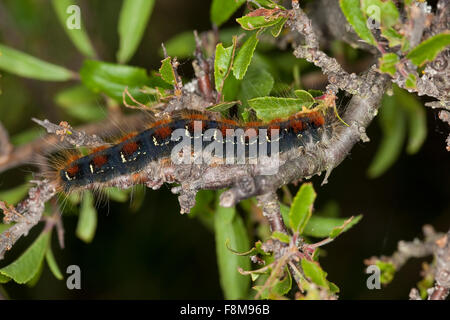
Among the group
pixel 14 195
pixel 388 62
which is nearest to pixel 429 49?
pixel 388 62

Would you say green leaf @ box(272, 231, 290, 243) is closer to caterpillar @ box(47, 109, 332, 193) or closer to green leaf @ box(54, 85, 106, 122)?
caterpillar @ box(47, 109, 332, 193)

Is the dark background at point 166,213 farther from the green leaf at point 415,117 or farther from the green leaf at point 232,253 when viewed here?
the green leaf at point 232,253

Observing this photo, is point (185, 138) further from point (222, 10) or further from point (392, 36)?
point (392, 36)

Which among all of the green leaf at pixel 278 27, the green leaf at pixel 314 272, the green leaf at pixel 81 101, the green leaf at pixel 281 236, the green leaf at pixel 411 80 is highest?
the green leaf at pixel 81 101

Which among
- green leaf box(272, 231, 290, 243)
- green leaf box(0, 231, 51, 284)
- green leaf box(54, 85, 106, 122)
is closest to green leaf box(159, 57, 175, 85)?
green leaf box(272, 231, 290, 243)

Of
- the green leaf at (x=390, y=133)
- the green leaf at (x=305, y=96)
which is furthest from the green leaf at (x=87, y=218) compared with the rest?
the green leaf at (x=390, y=133)

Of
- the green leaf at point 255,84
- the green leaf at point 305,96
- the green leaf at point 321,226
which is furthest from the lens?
the green leaf at point 321,226

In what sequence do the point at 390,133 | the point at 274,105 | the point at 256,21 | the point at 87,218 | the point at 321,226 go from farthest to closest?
the point at 390,133 < the point at 87,218 < the point at 321,226 < the point at 274,105 < the point at 256,21
